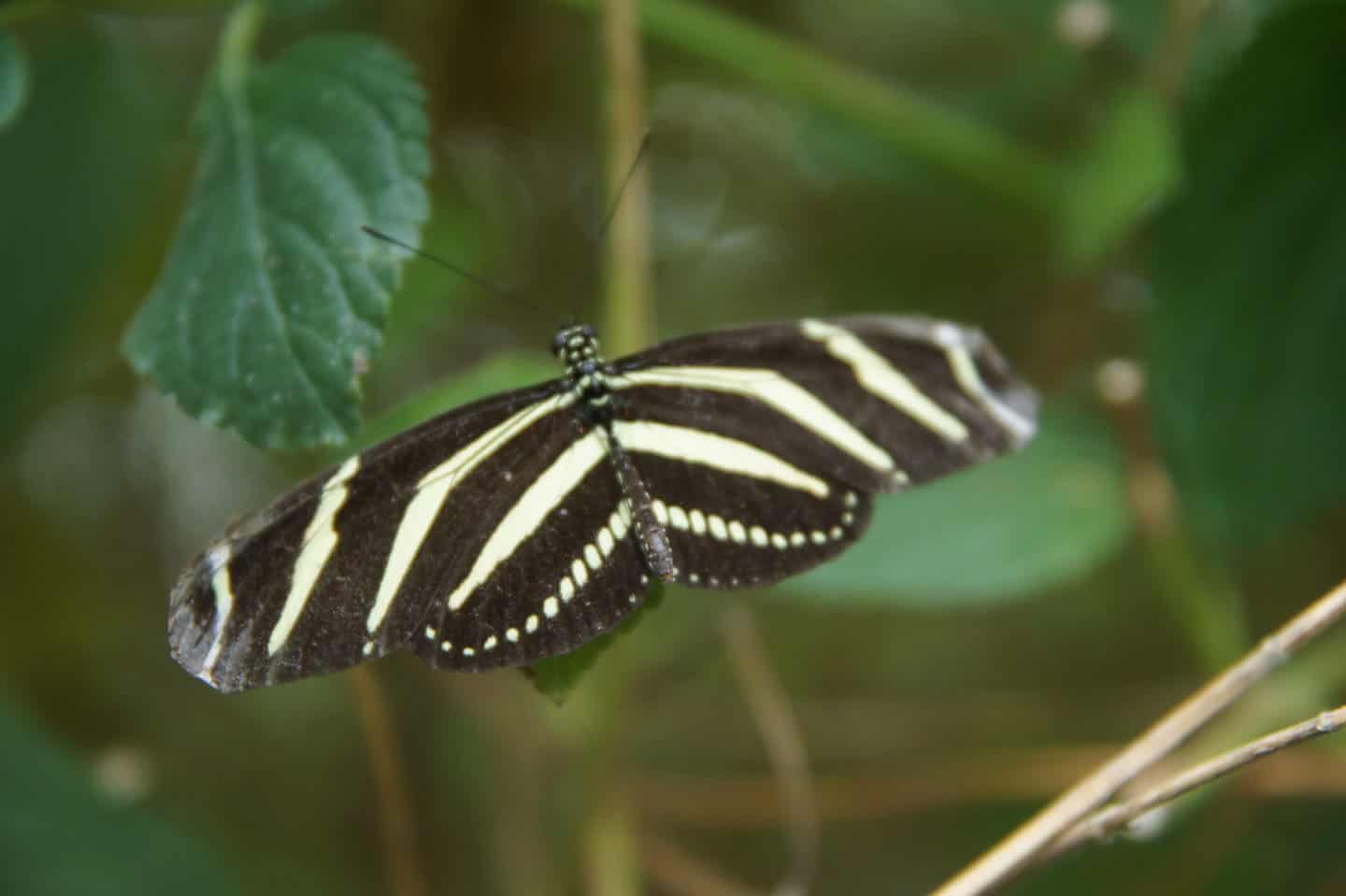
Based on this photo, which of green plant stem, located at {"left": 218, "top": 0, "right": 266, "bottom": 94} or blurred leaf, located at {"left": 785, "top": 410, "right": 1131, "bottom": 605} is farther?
blurred leaf, located at {"left": 785, "top": 410, "right": 1131, "bottom": 605}

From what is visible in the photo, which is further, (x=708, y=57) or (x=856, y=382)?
(x=708, y=57)

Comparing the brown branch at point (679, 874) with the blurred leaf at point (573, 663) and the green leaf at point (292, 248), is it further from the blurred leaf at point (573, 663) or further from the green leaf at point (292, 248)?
the green leaf at point (292, 248)

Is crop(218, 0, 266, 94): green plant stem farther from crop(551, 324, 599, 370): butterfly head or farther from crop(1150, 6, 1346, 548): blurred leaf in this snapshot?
crop(1150, 6, 1346, 548): blurred leaf

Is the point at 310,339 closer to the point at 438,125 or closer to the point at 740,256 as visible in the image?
the point at 438,125

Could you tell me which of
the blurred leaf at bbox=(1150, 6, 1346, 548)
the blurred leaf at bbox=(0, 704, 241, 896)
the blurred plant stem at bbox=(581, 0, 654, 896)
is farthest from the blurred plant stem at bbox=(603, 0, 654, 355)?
the blurred leaf at bbox=(0, 704, 241, 896)

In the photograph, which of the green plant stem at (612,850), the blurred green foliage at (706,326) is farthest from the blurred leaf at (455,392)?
the green plant stem at (612,850)

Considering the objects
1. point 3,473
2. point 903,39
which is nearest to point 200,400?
point 3,473

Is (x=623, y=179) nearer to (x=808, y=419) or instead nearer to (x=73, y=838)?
(x=808, y=419)
